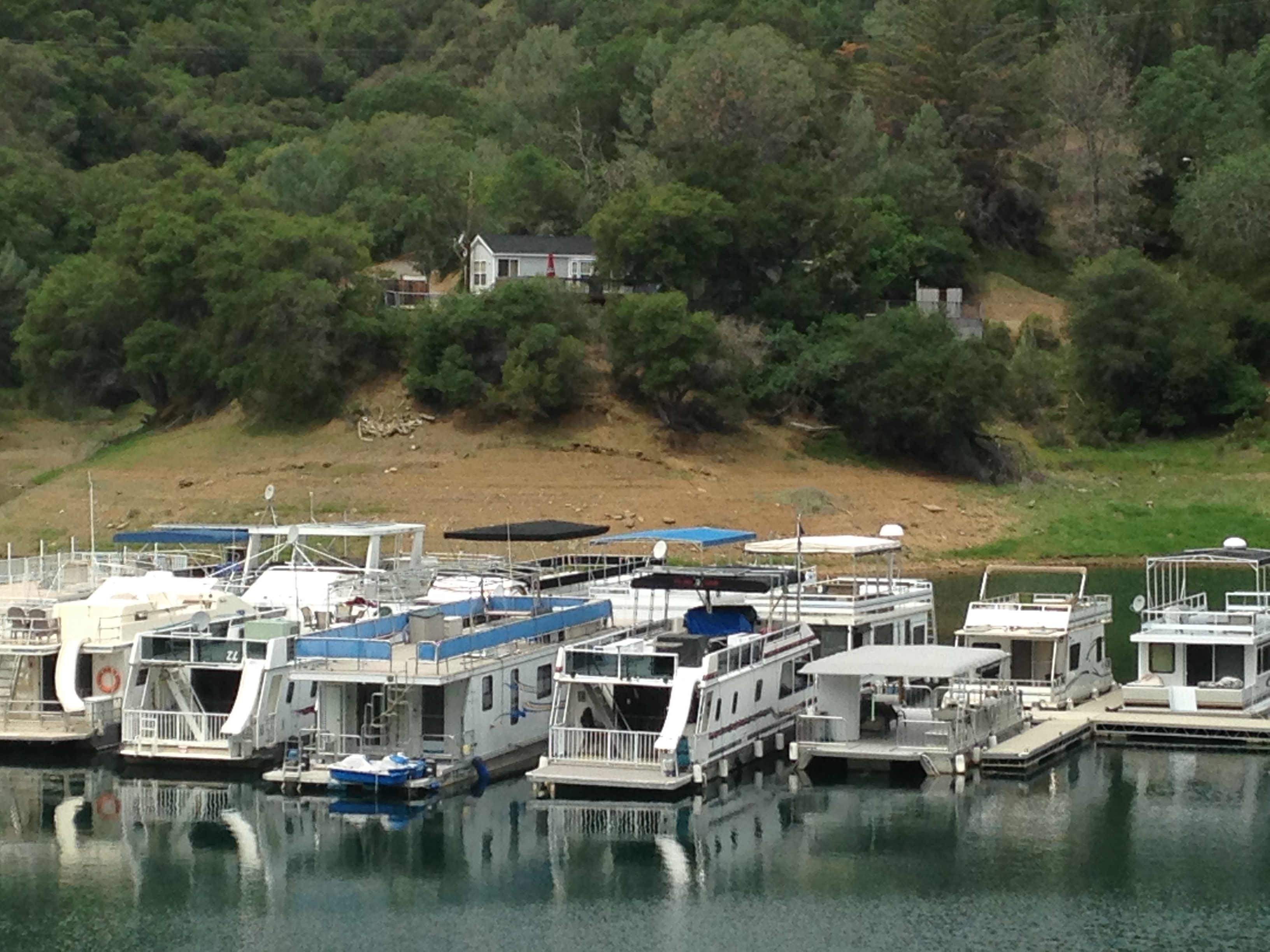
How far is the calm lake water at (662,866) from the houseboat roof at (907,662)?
6.94 ft

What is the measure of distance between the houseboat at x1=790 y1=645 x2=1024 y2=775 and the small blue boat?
287 inches

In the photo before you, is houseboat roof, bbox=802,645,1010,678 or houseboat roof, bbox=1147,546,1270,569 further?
houseboat roof, bbox=1147,546,1270,569

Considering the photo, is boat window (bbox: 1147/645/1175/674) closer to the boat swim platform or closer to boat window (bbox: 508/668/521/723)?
the boat swim platform

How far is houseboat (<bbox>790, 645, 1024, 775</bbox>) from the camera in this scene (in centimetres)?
4425

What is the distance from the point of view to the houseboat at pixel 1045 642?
167 ft

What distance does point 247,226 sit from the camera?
303 ft

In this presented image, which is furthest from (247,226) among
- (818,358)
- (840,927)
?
(840,927)

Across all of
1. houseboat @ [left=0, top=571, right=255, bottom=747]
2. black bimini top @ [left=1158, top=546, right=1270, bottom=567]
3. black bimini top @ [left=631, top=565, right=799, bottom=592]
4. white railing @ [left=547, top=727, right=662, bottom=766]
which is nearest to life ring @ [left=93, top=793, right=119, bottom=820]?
houseboat @ [left=0, top=571, right=255, bottom=747]

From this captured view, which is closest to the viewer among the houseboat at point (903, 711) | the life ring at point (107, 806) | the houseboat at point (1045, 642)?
the life ring at point (107, 806)

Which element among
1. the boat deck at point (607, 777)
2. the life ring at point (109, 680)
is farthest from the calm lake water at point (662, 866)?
the life ring at point (109, 680)

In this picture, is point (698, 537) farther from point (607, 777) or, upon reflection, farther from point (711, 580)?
point (607, 777)

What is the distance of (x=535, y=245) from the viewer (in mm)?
97500

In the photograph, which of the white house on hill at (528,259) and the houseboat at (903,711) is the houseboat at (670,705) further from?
the white house on hill at (528,259)

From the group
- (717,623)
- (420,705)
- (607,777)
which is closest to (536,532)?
(717,623)
